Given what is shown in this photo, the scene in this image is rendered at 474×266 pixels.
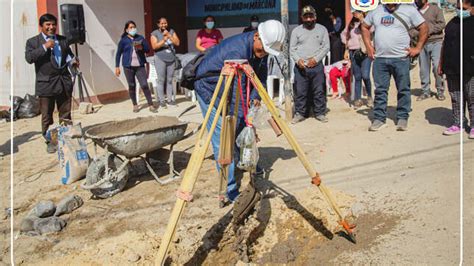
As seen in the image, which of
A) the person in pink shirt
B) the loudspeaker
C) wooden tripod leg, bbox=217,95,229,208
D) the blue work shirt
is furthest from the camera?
the person in pink shirt

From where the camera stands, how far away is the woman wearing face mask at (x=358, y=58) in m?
9.70

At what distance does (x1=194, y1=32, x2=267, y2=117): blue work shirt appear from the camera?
504 centimetres

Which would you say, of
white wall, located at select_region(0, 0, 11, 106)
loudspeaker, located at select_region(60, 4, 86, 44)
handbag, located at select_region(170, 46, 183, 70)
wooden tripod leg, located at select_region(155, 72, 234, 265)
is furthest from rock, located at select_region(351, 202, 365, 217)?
white wall, located at select_region(0, 0, 11, 106)

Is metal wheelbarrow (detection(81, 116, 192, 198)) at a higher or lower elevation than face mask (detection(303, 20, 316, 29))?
lower

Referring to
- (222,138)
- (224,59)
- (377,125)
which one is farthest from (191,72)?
(377,125)

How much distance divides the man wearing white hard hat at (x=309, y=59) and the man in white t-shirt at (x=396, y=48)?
3.28ft

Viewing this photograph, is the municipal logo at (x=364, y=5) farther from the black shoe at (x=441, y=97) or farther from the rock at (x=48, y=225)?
the rock at (x=48, y=225)

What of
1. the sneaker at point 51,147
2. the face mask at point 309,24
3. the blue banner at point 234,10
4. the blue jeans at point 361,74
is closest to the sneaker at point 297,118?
the face mask at point 309,24

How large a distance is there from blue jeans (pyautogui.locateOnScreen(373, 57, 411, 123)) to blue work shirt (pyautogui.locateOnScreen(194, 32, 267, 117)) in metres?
2.82

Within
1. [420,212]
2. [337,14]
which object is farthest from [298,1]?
[420,212]

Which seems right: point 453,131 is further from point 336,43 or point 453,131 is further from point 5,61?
point 5,61

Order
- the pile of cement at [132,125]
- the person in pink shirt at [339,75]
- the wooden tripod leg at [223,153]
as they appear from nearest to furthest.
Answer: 1. the wooden tripod leg at [223,153]
2. the pile of cement at [132,125]
3. the person in pink shirt at [339,75]

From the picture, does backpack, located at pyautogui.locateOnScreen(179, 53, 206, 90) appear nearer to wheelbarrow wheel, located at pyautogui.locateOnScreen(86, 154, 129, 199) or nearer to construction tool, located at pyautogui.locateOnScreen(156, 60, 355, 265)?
construction tool, located at pyautogui.locateOnScreen(156, 60, 355, 265)

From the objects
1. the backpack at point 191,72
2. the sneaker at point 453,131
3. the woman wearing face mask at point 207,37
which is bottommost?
the sneaker at point 453,131
